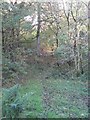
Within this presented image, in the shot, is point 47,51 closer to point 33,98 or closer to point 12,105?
point 33,98

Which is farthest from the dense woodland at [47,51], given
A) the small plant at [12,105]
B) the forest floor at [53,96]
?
the small plant at [12,105]

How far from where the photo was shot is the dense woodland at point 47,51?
10.2ft

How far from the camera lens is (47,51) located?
374 cm

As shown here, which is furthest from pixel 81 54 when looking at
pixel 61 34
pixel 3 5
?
pixel 3 5

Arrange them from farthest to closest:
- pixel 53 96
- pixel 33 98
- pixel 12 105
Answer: pixel 53 96, pixel 33 98, pixel 12 105

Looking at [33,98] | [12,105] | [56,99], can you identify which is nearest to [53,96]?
[56,99]

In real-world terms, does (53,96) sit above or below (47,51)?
below

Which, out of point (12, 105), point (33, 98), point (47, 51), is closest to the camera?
point (12, 105)

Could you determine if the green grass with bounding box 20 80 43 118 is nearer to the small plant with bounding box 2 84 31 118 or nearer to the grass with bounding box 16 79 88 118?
the grass with bounding box 16 79 88 118

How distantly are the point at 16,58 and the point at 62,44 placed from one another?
30.8 inches

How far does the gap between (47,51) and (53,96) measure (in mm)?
913

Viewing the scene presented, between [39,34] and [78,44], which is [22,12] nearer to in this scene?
[39,34]

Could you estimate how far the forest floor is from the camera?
260 centimetres

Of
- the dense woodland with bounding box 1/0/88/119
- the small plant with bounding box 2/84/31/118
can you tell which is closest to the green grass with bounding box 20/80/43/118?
the dense woodland with bounding box 1/0/88/119
